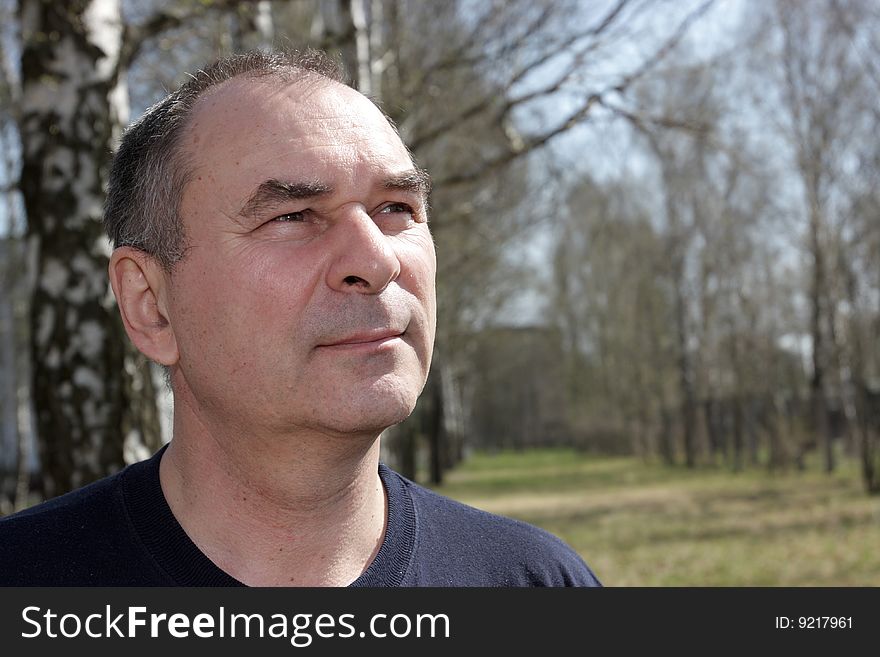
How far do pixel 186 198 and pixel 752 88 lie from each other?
2259 centimetres

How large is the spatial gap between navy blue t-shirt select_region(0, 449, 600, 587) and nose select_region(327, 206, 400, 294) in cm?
47

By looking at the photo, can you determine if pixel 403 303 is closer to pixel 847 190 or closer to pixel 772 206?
pixel 847 190

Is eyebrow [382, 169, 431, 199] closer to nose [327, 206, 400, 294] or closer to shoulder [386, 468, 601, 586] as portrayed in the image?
nose [327, 206, 400, 294]

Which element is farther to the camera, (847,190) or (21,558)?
(847,190)

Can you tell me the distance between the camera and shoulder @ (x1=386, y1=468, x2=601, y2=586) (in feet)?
5.77

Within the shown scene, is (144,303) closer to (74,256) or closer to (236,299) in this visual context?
(236,299)

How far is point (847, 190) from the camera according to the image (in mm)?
22141

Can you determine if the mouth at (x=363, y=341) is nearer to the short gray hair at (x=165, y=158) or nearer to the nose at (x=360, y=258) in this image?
the nose at (x=360, y=258)

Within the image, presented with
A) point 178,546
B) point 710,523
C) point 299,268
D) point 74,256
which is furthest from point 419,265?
point 710,523

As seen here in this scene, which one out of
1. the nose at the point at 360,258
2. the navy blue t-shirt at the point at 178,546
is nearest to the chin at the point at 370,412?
the nose at the point at 360,258

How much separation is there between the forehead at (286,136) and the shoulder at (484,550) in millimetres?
652

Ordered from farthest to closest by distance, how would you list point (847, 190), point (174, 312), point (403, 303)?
point (847, 190) → point (174, 312) → point (403, 303)
